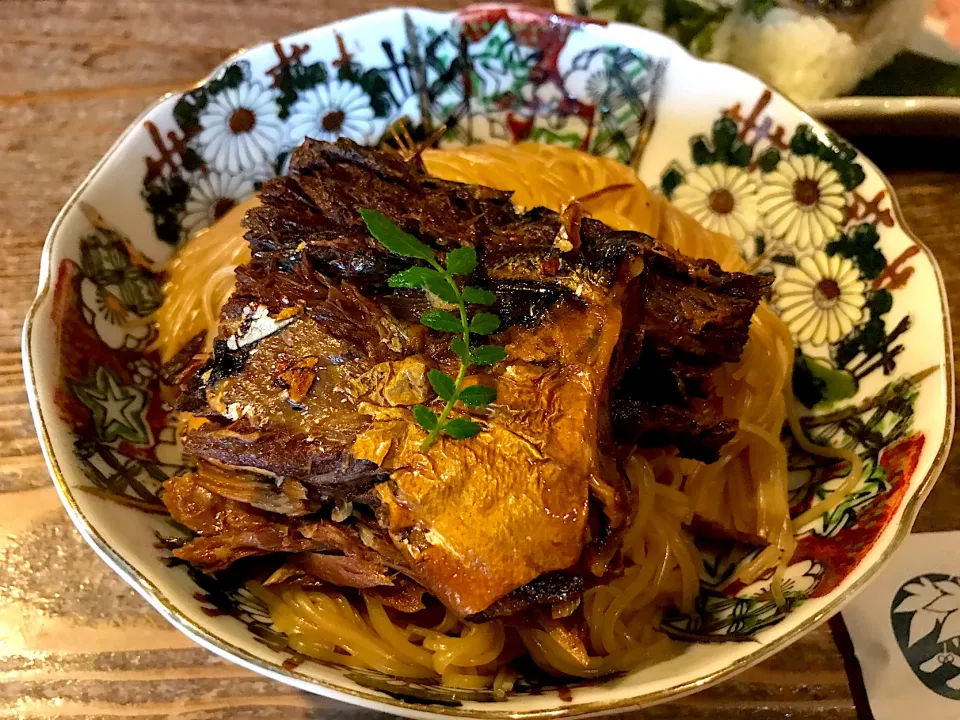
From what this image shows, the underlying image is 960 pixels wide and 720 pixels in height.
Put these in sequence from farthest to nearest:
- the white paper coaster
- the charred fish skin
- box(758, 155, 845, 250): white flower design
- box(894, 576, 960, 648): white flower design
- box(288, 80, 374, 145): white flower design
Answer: box(288, 80, 374, 145): white flower design, box(758, 155, 845, 250): white flower design, box(894, 576, 960, 648): white flower design, the white paper coaster, the charred fish skin

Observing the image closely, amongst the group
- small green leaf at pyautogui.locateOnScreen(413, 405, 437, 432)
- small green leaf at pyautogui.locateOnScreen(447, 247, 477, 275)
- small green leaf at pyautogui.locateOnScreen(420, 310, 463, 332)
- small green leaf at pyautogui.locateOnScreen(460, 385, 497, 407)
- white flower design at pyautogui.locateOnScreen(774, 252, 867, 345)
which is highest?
small green leaf at pyautogui.locateOnScreen(447, 247, 477, 275)

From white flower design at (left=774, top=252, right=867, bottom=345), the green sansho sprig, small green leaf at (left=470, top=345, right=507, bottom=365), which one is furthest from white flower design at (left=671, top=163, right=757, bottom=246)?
small green leaf at (left=470, top=345, right=507, bottom=365)

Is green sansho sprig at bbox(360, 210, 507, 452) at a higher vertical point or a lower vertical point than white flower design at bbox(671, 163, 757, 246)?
higher

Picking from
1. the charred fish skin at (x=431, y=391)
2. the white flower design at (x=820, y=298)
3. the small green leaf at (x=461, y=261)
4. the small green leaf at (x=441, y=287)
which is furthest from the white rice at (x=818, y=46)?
the small green leaf at (x=441, y=287)

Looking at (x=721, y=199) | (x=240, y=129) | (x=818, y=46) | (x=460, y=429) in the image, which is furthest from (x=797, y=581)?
(x=818, y=46)

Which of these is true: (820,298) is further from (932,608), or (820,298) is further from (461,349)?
(461,349)

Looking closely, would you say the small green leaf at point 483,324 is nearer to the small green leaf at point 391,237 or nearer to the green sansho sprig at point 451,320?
the green sansho sprig at point 451,320

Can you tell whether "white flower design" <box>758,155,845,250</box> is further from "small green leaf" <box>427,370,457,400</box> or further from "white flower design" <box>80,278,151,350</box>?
"white flower design" <box>80,278,151,350</box>

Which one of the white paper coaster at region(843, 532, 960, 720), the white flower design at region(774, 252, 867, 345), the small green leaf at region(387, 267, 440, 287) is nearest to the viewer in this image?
the small green leaf at region(387, 267, 440, 287)
